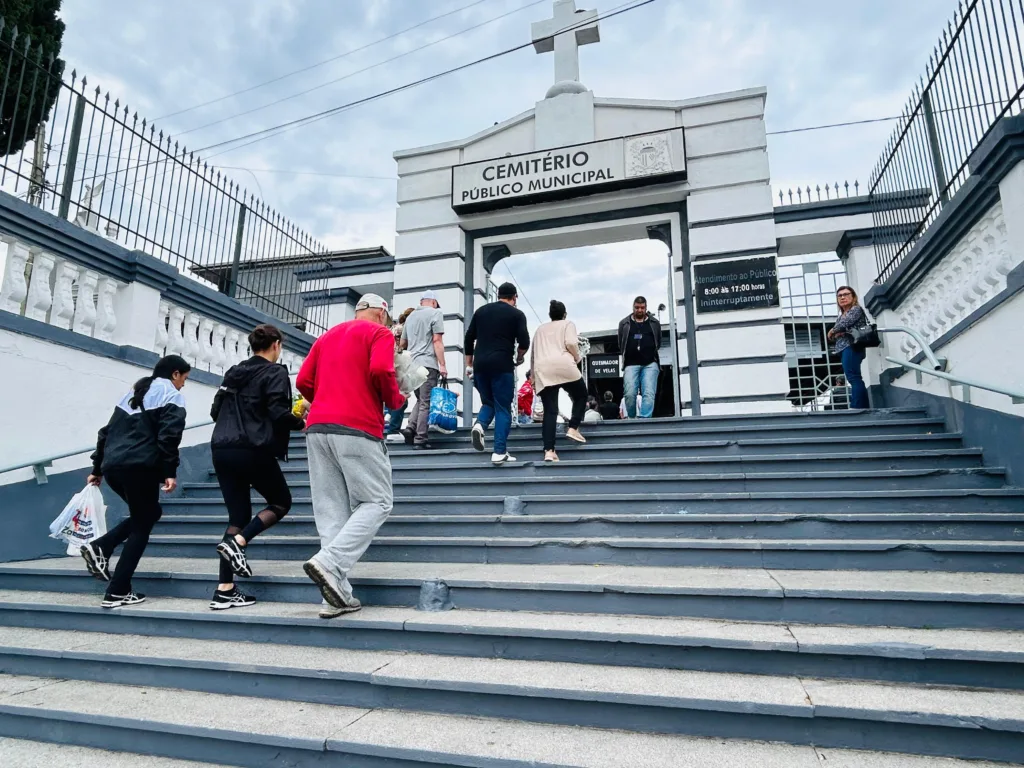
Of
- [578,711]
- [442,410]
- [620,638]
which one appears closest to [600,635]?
[620,638]

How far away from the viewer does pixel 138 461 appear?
393 centimetres

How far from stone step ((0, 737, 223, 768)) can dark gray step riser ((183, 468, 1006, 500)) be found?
9.51ft

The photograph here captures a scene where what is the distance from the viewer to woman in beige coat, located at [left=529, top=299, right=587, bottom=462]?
598 centimetres

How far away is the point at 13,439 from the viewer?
5.06 metres

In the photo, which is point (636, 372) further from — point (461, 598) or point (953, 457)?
point (461, 598)

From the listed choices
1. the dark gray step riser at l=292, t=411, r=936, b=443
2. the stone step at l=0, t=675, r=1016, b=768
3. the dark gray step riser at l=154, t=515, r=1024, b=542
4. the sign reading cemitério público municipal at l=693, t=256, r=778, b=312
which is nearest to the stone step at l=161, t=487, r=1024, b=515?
the dark gray step riser at l=154, t=515, r=1024, b=542

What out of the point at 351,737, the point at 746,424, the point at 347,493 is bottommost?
the point at 351,737

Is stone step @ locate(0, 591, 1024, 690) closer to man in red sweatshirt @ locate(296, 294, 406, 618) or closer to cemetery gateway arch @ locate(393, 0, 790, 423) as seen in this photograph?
man in red sweatshirt @ locate(296, 294, 406, 618)

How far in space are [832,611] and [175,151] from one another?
7.79 metres

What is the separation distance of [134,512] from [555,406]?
3559 mm

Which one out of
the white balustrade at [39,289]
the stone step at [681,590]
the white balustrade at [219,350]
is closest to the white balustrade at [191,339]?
the white balustrade at [219,350]

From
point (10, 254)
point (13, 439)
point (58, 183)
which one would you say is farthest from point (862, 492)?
point (58, 183)

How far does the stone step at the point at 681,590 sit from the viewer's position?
9.77ft

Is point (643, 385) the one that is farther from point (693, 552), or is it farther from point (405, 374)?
point (405, 374)
